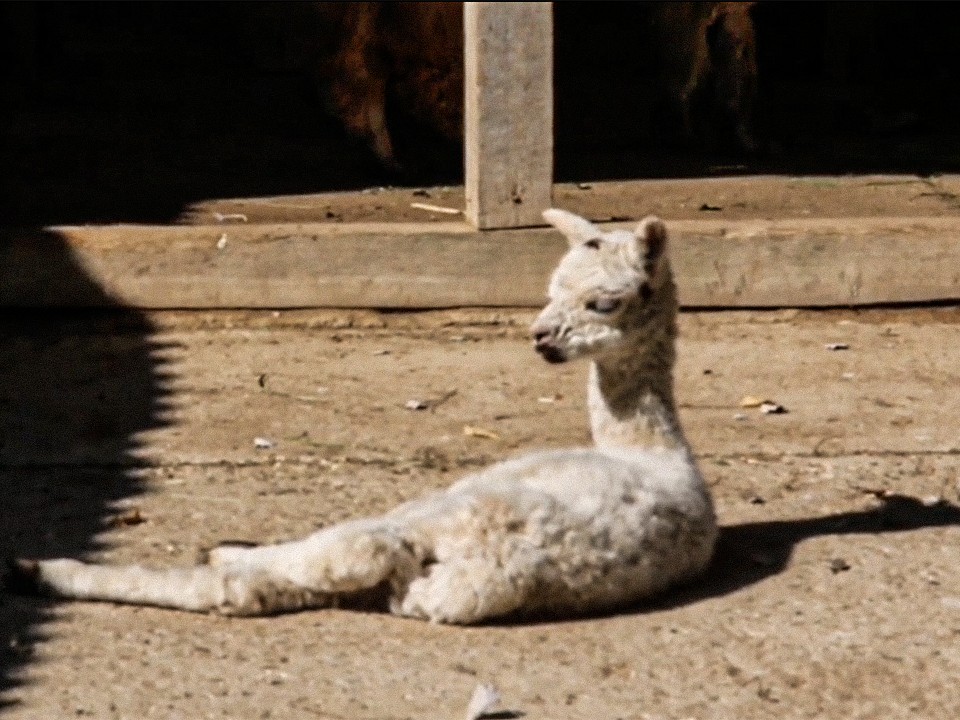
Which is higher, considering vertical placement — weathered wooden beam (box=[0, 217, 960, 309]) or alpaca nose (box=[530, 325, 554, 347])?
alpaca nose (box=[530, 325, 554, 347])

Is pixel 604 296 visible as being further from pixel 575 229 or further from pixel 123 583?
pixel 123 583

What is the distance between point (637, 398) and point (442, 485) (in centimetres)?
106

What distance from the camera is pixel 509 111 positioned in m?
8.40

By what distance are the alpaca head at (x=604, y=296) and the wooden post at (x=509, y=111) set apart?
2741 mm

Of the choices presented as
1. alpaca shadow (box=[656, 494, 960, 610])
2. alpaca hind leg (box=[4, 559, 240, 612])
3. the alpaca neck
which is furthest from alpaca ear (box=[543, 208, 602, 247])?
alpaca hind leg (box=[4, 559, 240, 612])

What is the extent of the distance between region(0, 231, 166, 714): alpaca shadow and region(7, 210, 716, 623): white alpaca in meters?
0.42

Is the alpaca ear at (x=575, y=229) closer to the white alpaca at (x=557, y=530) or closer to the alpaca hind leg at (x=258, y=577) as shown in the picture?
the white alpaca at (x=557, y=530)

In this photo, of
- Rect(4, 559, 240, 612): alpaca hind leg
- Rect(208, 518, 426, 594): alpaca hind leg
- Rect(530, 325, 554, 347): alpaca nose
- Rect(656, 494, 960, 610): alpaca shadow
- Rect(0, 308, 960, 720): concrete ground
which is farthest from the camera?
Rect(656, 494, 960, 610): alpaca shadow

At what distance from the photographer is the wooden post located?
8312 mm

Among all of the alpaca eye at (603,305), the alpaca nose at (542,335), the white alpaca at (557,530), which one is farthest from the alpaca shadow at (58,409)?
the alpaca eye at (603,305)

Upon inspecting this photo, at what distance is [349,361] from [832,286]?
5.72 ft

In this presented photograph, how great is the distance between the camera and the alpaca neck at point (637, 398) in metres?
5.74

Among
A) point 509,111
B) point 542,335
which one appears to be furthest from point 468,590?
point 509,111

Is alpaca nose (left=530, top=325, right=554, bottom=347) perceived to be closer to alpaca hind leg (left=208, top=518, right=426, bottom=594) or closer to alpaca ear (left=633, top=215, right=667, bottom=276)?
alpaca ear (left=633, top=215, right=667, bottom=276)
